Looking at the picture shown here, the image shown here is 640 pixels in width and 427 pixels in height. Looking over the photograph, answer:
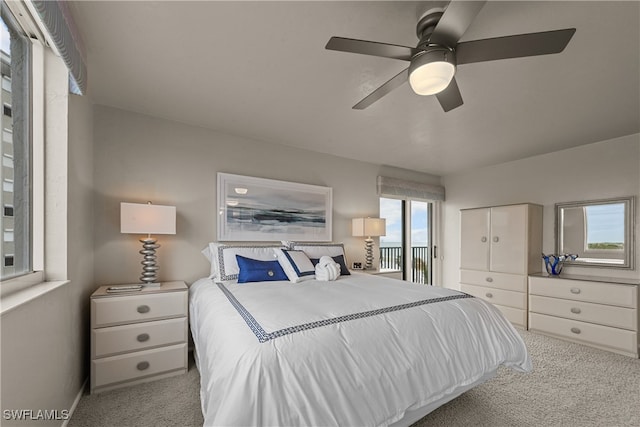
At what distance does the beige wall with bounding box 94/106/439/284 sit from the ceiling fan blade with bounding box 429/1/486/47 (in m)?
2.45

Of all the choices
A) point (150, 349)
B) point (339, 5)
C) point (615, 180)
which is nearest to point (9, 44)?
point (339, 5)

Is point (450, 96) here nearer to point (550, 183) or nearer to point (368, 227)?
point (368, 227)

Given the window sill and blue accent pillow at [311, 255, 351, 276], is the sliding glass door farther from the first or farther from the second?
the window sill

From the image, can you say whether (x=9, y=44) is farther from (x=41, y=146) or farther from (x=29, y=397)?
(x=29, y=397)

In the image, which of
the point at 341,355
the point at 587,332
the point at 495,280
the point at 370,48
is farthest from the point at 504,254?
the point at 370,48

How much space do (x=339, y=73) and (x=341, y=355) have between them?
1846 mm

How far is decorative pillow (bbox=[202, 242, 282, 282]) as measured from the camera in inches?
101

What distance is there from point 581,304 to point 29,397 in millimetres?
4737

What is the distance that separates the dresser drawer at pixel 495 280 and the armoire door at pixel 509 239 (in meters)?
0.08

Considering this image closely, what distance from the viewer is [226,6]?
4.66 feet

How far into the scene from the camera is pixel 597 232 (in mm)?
3369

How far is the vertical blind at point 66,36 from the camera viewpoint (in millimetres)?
1183

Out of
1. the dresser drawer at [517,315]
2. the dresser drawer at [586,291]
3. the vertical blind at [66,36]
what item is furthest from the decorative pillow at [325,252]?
the dresser drawer at [586,291]

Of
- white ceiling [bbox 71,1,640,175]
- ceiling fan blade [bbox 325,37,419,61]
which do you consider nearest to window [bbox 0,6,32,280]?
white ceiling [bbox 71,1,640,175]
